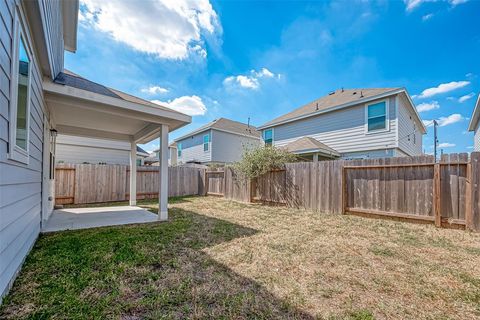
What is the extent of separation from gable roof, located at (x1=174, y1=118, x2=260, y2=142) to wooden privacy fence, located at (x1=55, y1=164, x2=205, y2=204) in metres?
6.41

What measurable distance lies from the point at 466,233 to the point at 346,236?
8.32 feet

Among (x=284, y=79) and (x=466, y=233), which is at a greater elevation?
(x=284, y=79)

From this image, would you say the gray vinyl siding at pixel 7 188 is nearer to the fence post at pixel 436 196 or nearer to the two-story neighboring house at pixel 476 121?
the fence post at pixel 436 196

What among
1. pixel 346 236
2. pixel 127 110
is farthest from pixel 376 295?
pixel 127 110

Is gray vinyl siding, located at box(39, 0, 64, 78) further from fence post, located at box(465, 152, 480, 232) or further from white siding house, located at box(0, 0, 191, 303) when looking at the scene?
fence post, located at box(465, 152, 480, 232)

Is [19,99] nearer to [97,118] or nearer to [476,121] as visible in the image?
[97,118]

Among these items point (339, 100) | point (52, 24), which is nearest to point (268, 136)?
point (339, 100)

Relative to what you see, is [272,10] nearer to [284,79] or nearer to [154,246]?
[284,79]

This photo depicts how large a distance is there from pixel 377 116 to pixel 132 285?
35.7 ft

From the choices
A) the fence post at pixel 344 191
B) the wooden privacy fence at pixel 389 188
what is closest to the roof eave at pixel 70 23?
the wooden privacy fence at pixel 389 188

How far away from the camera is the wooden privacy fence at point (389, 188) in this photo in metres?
4.69

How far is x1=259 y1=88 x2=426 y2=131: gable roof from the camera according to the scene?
9485 millimetres

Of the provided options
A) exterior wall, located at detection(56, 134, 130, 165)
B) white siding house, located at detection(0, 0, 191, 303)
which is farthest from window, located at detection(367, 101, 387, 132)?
exterior wall, located at detection(56, 134, 130, 165)

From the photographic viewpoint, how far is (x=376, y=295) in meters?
2.22
